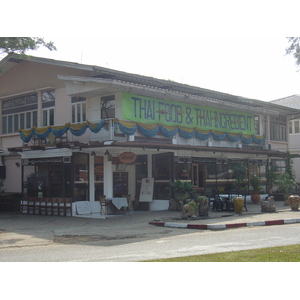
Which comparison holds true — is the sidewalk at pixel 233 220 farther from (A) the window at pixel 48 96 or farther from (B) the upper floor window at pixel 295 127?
(B) the upper floor window at pixel 295 127

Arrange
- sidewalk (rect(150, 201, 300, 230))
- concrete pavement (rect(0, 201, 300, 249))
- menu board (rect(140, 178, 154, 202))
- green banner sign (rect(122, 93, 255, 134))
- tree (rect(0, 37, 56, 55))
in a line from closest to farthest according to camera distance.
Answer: concrete pavement (rect(0, 201, 300, 249))
sidewalk (rect(150, 201, 300, 230))
tree (rect(0, 37, 56, 55))
green banner sign (rect(122, 93, 255, 134))
menu board (rect(140, 178, 154, 202))

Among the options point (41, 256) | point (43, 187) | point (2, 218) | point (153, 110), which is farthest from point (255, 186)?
point (41, 256)

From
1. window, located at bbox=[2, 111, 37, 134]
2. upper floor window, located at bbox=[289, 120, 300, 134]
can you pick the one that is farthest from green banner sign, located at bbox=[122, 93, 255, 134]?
upper floor window, located at bbox=[289, 120, 300, 134]

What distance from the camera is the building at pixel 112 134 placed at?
66.4 ft

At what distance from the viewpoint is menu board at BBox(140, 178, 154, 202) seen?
70.9ft

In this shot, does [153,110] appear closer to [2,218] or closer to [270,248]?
[2,218]

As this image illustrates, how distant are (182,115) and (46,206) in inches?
335

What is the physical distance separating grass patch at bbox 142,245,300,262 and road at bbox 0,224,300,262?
2.15ft

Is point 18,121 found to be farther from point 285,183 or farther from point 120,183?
point 285,183

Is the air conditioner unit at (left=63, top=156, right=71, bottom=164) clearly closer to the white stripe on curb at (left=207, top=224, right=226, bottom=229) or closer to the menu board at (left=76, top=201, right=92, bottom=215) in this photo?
the menu board at (left=76, top=201, right=92, bottom=215)

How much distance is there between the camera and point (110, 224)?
671 inches

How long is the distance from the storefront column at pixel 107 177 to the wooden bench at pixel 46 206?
5.56 feet

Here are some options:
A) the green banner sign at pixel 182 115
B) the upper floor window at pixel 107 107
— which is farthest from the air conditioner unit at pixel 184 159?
the upper floor window at pixel 107 107

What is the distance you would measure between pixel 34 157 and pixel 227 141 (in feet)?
36.8
